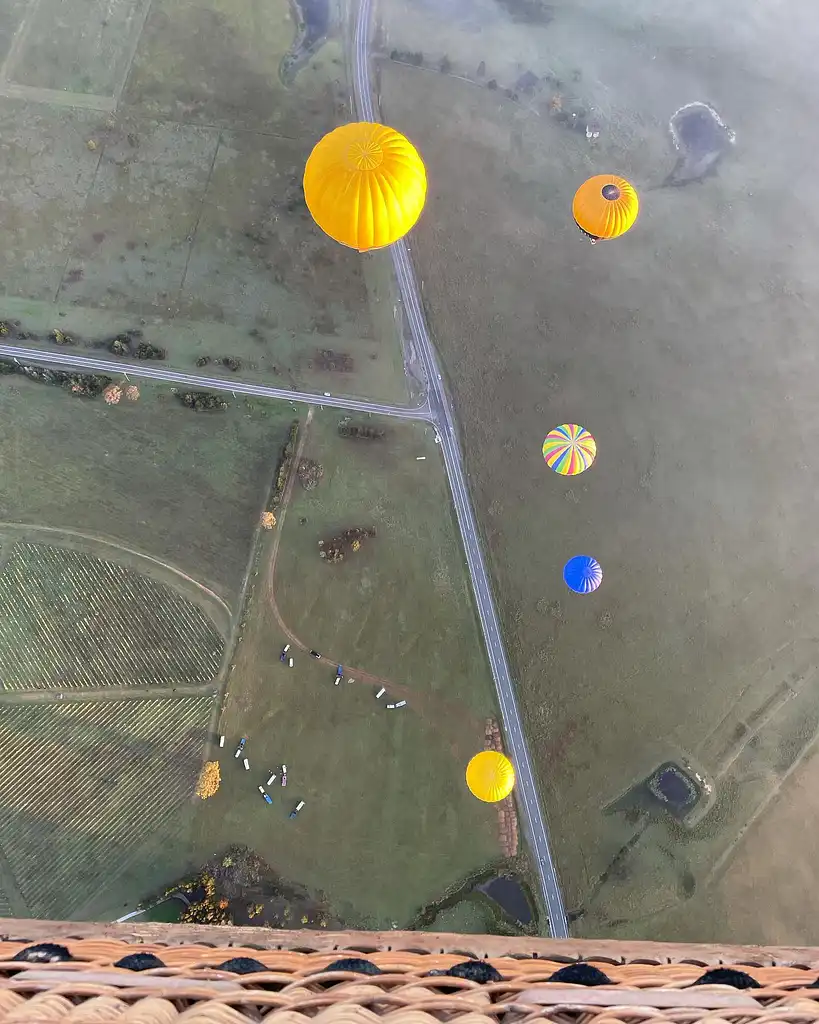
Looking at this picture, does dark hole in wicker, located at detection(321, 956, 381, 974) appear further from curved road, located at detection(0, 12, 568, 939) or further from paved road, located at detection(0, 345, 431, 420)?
paved road, located at detection(0, 345, 431, 420)

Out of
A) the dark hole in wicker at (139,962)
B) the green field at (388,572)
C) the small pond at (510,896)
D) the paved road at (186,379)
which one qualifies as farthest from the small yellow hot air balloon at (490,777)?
the paved road at (186,379)

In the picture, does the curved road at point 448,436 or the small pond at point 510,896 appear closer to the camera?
the small pond at point 510,896

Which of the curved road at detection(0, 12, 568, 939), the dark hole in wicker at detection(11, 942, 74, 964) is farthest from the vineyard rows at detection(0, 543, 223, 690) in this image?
the dark hole in wicker at detection(11, 942, 74, 964)

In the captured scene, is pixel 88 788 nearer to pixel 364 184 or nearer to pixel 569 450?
pixel 569 450

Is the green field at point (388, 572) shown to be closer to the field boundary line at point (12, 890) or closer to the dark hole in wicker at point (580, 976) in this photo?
the dark hole in wicker at point (580, 976)

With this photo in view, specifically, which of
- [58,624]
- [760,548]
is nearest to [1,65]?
[58,624]

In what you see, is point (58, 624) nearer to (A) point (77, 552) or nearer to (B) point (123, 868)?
(A) point (77, 552)

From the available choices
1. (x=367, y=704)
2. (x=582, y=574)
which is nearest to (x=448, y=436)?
(x=582, y=574)
